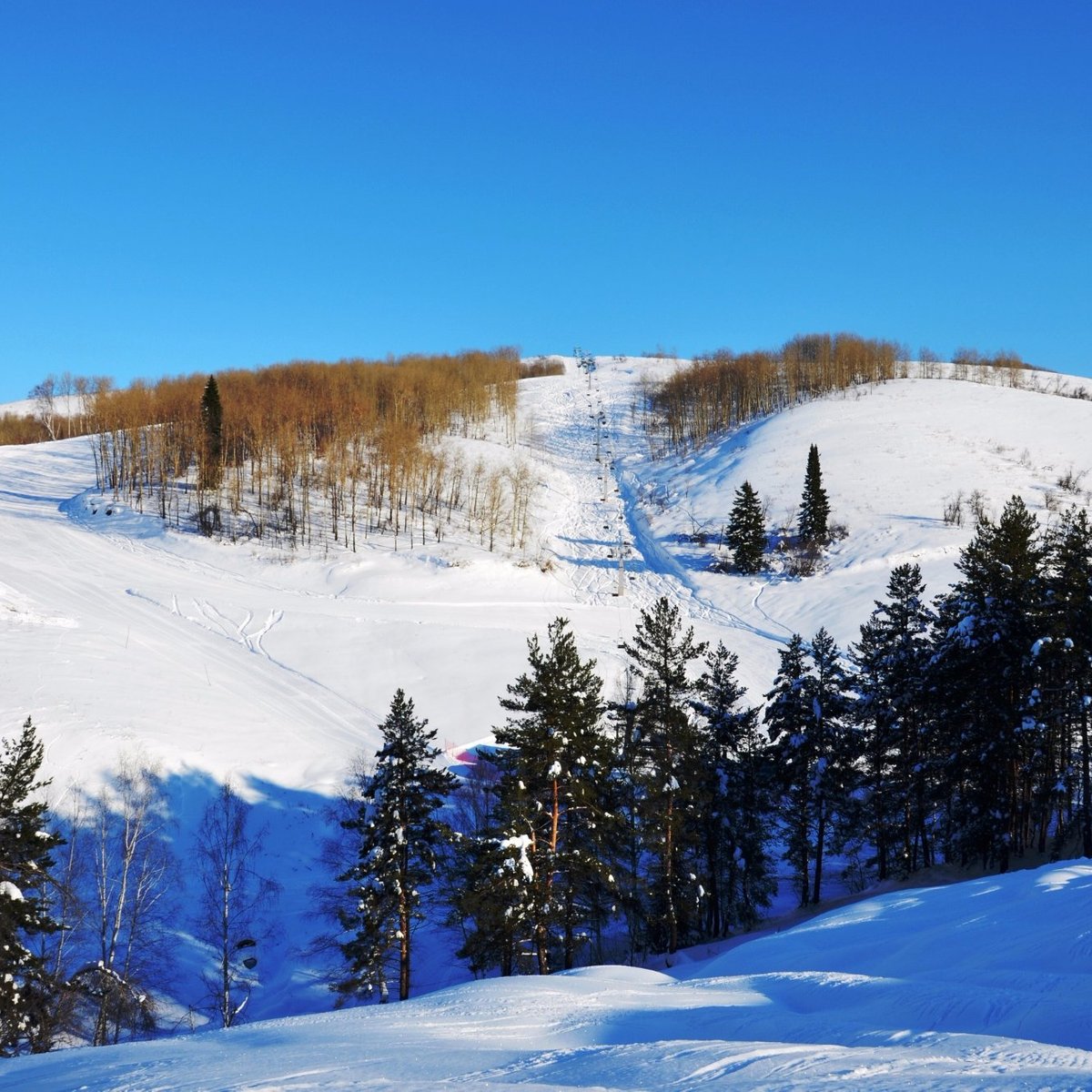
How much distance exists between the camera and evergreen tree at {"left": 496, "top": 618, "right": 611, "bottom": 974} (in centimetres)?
1850

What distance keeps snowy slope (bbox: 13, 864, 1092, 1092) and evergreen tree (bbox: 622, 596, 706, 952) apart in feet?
25.5

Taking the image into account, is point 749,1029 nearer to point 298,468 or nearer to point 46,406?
point 298,468

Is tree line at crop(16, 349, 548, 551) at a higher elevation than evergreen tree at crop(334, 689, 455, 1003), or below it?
higher

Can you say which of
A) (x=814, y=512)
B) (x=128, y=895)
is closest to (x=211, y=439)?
(x=128, y=895)

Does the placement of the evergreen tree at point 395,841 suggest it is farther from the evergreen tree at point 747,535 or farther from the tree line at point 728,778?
the evergreen tree at point 747,535

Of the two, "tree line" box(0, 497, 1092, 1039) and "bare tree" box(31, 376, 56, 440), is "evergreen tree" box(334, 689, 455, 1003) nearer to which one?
"tree line" box(0, 497, 1092, 1039)

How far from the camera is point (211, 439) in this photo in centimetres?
7344

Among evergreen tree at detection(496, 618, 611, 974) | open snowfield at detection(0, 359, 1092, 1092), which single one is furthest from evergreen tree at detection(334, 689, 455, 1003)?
open snowfield at detection(0, 359, 1092, 1092)

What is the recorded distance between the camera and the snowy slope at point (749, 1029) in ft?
16.9

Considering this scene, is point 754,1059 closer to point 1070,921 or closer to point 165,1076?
point 165,1076

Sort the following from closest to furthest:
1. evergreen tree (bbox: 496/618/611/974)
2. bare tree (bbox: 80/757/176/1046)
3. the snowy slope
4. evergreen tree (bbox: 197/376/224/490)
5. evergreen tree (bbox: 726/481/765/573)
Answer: the snowy slope → evergreen tree (bbox: 496/618/611/974) → bare tree (bbox: 80/757/176/1046) → evergreen tree (bbox: 726/481/765/573) → evergreen tree (bbox: 197/376/224/490)

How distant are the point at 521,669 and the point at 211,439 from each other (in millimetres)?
47040

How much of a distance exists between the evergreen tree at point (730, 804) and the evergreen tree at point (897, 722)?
369 centimetres

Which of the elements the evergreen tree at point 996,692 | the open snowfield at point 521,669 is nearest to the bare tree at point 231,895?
the open snowfield at point 521,669
